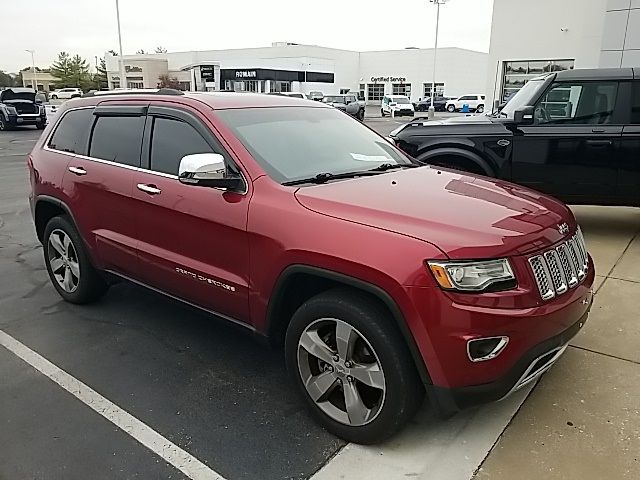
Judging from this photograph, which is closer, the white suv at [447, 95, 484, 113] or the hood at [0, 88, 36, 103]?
the hood at [0, 88, 36, 103]

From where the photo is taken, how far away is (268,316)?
3.20 metres

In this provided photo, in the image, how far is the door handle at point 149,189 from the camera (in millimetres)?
3772

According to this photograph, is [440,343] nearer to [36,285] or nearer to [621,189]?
[36,285]

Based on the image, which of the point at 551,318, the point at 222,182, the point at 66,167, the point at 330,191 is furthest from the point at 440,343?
the point at 66,167

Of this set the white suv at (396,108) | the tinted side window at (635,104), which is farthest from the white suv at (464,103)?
the tinted side window at (635,104)

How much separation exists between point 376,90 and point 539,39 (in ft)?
200

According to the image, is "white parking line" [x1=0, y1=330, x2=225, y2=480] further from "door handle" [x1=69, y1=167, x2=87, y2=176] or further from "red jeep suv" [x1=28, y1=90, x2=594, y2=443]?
"door handle" [x1=69, y1=167, x2=87, y2=176]

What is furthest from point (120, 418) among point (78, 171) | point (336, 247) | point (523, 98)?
point (523, 98)

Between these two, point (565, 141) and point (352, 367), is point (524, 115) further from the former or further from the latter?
point (352, 367)

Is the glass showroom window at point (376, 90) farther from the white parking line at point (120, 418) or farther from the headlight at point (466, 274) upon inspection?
the headlight at point (466, 274)

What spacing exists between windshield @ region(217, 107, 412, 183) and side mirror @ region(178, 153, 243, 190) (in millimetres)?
207

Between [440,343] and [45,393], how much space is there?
2489 mm

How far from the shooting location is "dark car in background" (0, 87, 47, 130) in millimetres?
26125

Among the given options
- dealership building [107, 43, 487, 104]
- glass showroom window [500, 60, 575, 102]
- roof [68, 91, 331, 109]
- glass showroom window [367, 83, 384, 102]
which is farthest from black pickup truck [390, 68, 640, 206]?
glass showroom window [367, 83, 384, 102]
